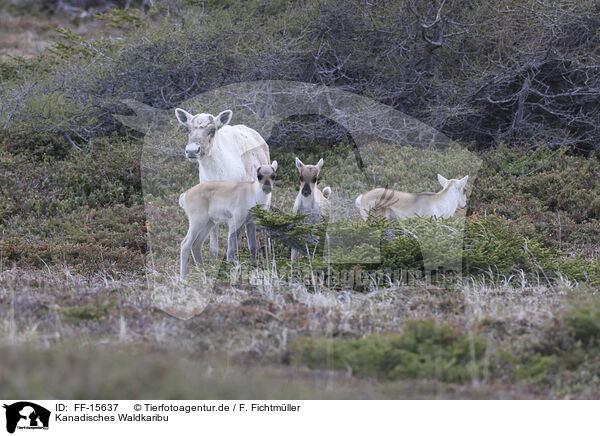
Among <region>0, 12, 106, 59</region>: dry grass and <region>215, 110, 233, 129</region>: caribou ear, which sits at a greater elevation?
<region>0, 12, 106, 59</region>: dry grass

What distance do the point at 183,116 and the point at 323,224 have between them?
2.96m

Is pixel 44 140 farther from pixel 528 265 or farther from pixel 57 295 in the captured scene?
pixel 528 265

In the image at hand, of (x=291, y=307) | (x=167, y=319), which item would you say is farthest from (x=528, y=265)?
(x=167, y=319)

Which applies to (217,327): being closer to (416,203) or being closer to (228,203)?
(228,203)

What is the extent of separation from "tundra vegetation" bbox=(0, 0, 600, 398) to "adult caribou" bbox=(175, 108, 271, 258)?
31.7 inches

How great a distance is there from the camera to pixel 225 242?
1140cm

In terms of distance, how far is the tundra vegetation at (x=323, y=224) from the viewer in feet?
17.7

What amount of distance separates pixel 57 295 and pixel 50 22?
28753 millimetres

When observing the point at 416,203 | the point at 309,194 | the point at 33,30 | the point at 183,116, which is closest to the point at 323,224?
the point at 309,194

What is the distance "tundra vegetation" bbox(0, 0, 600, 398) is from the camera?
5.39 meters

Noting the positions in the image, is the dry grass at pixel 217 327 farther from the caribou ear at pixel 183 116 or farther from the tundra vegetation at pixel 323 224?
the caribou ear at pixel 183 116
